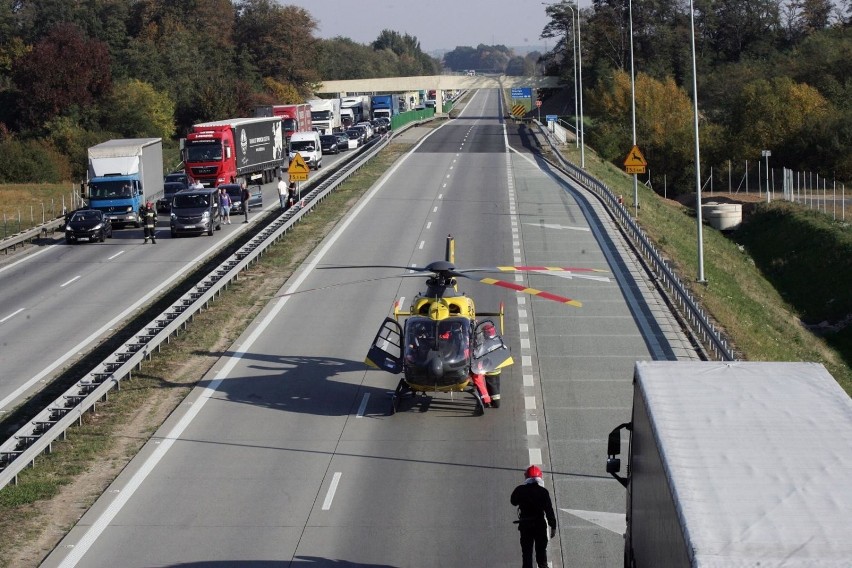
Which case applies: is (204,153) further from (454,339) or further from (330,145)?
(454,339)

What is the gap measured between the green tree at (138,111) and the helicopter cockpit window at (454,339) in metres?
71.1

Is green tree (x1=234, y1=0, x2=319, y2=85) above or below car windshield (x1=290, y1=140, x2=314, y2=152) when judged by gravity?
above

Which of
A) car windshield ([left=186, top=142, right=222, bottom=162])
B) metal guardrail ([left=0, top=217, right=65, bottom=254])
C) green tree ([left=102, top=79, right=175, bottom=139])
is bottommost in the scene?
metal guardrail ([left=0, top=217, right=65, bottom=254])

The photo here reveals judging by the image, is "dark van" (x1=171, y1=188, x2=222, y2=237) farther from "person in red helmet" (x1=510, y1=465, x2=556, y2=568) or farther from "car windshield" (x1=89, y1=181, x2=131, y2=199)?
"person in red helmet" (x1=510, y1=465, x2=556, y2=568)

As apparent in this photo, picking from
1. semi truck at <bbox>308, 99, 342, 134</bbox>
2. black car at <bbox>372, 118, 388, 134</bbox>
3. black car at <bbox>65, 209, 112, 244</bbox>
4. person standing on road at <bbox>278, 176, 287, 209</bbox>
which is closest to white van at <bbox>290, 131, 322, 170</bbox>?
person standing on road at <bbox>278, 176, 287, 209</bbox>

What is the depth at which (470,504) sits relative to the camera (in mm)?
15203

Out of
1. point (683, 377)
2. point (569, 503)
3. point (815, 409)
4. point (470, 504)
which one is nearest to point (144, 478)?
point (470, 504)

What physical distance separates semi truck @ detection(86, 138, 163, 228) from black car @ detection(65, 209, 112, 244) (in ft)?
6.69

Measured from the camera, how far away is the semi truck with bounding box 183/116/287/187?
52.1 metres

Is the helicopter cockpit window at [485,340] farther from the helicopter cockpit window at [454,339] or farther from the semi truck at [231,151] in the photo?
the semi truck at [231,151]

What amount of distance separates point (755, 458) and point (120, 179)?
39269mm

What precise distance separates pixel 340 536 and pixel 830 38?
92.6 m

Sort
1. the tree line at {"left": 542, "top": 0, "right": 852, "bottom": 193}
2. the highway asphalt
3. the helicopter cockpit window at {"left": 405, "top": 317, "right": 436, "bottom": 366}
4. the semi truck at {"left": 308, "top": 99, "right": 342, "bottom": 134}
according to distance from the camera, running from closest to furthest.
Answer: the highway asphalt, the helicopter cockpit window at {"left": 405, "top": 317, "right": 436, "bottom": 366}, the tree line at {"left": 542, "top": 0, "right": 852, "bottom": 193}, the semi truck at {"left": 308, "top": 99, "right": 342, "bottom": 134}

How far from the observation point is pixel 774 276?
47.9 m
